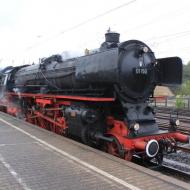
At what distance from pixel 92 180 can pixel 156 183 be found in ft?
3.68

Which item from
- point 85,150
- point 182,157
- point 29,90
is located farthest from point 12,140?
point 29,90

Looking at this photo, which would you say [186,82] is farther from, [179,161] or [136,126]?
[136,126]

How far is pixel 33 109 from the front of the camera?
50.6ft

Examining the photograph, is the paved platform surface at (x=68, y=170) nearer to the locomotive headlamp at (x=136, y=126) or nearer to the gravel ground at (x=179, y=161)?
the locomotive headlamp at (x=136, y=126)

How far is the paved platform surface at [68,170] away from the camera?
19.9 feet

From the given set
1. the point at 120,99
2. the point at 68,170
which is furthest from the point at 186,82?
the point at 68,170

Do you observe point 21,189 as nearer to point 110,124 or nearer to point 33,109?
point 110,124

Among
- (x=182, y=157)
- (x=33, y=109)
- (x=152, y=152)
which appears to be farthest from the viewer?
(x=33, y=109)

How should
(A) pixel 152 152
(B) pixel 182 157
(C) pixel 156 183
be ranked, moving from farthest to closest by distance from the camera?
(B) pixel 182 157 → (A) pixel 152 152 → (C) pixel 156 183

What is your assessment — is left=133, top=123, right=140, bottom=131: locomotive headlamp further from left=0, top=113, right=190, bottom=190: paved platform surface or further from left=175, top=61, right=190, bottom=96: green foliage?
left=175, top=61, right=190, bottom=96: green foliage

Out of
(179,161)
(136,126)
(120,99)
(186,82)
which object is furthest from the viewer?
(186,82)

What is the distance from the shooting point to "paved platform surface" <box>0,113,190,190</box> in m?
6.05

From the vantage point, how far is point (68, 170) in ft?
22.8

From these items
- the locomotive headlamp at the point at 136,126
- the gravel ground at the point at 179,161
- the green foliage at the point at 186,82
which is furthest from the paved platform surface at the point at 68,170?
the green foliage at the point at 186,82
